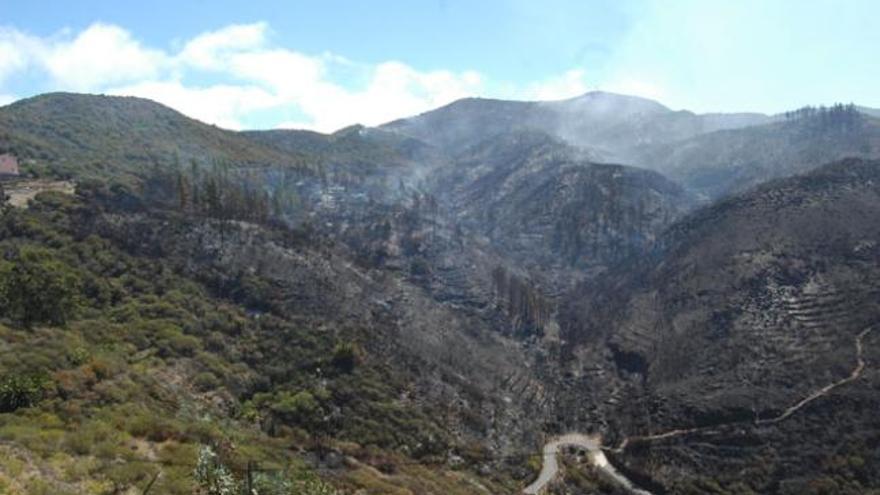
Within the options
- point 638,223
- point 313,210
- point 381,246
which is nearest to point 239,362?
point 381,246

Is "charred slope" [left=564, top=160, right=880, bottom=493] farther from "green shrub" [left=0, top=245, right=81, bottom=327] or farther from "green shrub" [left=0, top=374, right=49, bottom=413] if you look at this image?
"green shrub" [left=0, top=374, right=49, bottom=413]

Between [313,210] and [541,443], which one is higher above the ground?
[313,210]

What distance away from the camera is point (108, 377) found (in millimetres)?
40875

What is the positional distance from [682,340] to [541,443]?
35.4m

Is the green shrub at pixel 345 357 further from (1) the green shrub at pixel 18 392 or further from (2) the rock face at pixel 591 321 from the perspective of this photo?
(1) the green shrub at pixel 18 392

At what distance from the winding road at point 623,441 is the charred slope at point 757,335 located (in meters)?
0.82

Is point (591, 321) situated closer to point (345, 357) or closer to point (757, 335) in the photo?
point (757, 335)

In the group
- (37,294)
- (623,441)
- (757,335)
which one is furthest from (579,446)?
(37,294)

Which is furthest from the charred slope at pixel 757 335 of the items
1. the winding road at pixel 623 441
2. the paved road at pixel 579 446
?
the paved road at pixel 579 446

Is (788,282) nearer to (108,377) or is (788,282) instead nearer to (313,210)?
(108,377)

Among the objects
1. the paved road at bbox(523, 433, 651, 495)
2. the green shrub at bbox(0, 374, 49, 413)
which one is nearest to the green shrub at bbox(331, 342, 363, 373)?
the paved road at bbox(523, 433, 651, 495)

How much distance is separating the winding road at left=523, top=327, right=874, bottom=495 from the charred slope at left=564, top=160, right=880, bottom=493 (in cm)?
82

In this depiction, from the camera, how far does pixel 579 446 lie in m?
83.6

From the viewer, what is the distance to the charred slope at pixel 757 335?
74.6m
